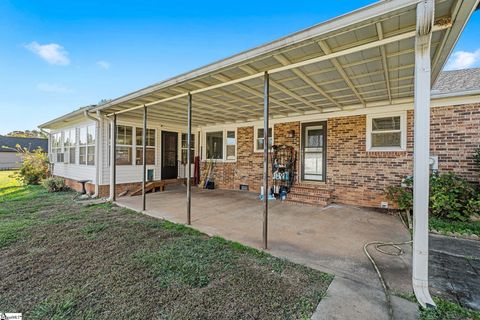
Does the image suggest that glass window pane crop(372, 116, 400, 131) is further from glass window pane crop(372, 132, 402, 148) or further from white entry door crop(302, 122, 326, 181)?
white entry door crop(302, 122, 326, 181)

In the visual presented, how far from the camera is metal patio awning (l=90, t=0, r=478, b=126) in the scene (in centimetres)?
230

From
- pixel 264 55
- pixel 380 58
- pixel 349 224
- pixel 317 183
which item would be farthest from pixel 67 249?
pixel 317 183

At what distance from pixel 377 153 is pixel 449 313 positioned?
487 cm

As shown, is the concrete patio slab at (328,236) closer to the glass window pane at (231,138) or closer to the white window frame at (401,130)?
the white window frame at (401,130)

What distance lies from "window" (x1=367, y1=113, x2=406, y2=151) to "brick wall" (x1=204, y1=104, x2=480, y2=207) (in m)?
0.13

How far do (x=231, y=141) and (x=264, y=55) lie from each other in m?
6.64

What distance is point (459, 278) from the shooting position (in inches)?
101

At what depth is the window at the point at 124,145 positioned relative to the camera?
7891 millimetres

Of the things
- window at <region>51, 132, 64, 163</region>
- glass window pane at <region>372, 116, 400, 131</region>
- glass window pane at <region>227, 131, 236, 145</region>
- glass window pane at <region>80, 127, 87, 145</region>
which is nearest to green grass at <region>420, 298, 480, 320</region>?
glass window pane at <region>372, 116, 400, 131</region>

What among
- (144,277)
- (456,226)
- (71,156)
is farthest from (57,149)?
(456,226)

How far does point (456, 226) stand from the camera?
427 centimetres

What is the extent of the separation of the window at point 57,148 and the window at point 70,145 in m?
A: 0.87

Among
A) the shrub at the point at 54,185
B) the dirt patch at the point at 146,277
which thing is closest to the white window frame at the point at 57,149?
the shrub at the point at 54,185

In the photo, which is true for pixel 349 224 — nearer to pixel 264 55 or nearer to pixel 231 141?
pixel 264 55
